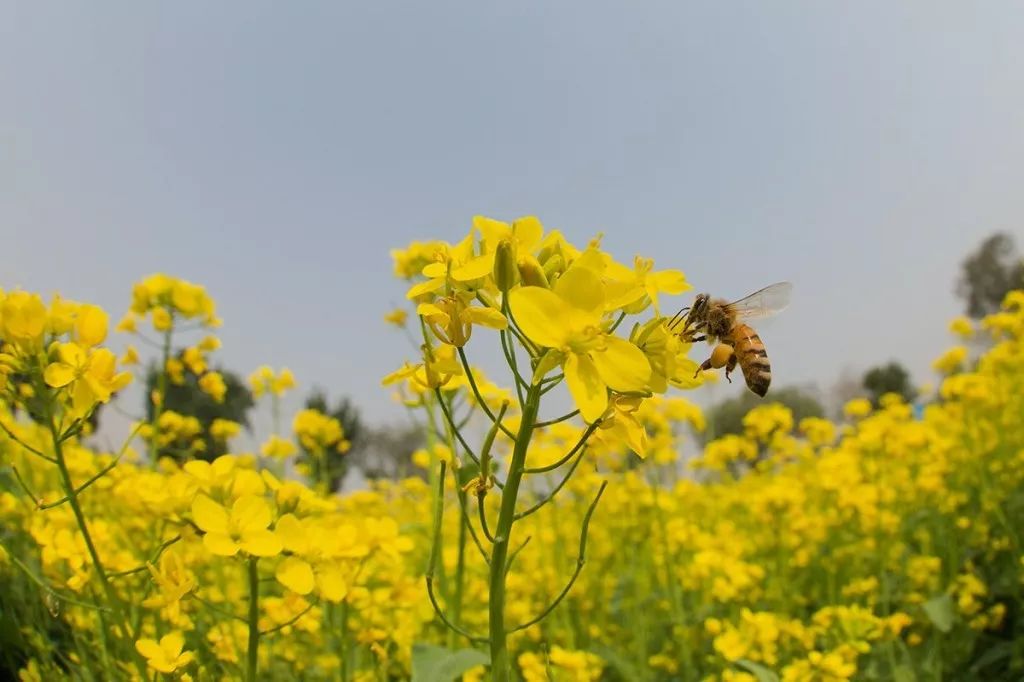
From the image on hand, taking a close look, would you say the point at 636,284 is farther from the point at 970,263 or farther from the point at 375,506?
the point at 970,263

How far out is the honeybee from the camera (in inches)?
65.7

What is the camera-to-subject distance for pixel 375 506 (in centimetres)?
340

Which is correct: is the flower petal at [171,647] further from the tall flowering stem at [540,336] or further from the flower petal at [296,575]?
the tall flowering stem at [540,336]

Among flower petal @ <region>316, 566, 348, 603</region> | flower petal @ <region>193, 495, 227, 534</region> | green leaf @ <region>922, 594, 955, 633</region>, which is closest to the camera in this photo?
flower petal @ <region>193, 495, 227, 534</region>

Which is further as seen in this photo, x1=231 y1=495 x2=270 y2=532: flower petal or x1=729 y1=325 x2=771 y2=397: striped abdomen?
x1=729 y1=325 x2=771 y2=397: striped abdomen

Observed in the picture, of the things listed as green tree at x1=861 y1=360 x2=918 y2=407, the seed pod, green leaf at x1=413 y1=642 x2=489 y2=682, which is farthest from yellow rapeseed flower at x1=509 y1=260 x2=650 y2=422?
green tree at x1=861 y1=360 x2=918 y2=407

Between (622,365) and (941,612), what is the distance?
6.71 ft

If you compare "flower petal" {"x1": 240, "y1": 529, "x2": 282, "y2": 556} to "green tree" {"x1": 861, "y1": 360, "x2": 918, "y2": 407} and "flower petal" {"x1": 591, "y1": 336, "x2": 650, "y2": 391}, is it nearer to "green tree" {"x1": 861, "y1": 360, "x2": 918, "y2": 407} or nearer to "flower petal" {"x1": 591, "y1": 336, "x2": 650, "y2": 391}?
"flower petal" {"x1": 591, "y1": 336, "x2": 650, "y2": 391}

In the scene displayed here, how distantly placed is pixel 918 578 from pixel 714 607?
2.40 feet

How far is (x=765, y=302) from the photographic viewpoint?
1.90m

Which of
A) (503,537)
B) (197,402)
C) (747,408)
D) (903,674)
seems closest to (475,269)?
(503,537)

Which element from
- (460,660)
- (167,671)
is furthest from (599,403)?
(167,671)

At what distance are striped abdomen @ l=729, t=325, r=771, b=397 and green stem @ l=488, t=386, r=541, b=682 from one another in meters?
0.86

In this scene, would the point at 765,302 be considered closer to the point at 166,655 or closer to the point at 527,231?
the point at 527,231
